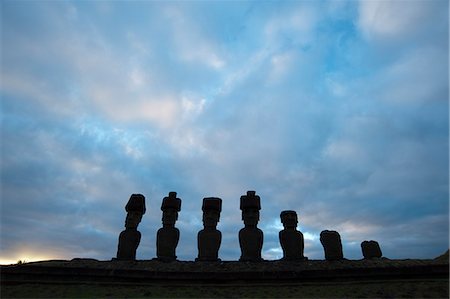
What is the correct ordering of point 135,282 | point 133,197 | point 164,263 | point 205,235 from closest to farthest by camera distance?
1. point 135,282
2. point 164,263
3. point 205,235
4. point 133,197

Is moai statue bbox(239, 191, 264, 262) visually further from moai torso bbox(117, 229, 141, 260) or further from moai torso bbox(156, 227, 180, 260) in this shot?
moai torso bbox(117, 229, 141, 260)

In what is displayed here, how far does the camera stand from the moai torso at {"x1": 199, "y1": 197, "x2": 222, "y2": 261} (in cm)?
1734

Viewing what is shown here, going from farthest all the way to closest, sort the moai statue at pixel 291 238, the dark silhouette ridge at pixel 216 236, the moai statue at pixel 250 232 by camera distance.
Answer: the moai statue at pixel 250 232
the dark silhouette ridge at pixel 216 236
the moai statue at pixel 291 238

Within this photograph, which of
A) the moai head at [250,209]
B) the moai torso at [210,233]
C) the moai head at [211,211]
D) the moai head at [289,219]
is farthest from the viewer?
the moai head at [211,211]

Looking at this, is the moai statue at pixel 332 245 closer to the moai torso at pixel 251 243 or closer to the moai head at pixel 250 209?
the moai torso at pixel 251 243

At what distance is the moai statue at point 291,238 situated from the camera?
16859 mm

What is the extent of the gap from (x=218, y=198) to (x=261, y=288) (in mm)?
6446

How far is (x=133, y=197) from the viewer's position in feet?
63.1

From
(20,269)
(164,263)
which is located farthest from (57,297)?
(164,263)

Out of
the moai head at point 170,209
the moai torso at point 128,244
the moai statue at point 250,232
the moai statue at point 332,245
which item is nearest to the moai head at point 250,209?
the moai statue at point 250,232

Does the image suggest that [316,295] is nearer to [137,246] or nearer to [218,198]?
[218,198]

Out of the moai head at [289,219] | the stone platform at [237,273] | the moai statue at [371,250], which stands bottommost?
the stone platform at [237,273]

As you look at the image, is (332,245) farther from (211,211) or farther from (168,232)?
(168,232)

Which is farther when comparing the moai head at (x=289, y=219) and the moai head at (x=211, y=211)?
the moai head at (x=211, y=211)
